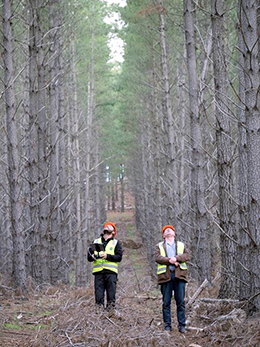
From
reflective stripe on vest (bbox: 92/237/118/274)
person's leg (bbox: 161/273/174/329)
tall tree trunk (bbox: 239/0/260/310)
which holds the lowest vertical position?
A: person's leg (bbox: 161/273/174/329)

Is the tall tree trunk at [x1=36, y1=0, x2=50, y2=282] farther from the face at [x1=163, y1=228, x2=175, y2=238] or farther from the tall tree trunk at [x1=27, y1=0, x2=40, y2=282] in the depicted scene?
the face at [x1=163, y1=228, x2=175, y2=238]

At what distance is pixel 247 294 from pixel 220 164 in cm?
212

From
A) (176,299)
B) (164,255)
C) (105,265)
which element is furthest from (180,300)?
(105,265)

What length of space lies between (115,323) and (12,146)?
4174mm

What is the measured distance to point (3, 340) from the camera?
5.60 m

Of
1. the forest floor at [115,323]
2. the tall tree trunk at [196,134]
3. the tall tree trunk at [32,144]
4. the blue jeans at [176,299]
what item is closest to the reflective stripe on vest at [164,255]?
the blue jeans at [176,299]

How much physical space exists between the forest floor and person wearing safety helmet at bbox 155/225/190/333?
217 millimetres

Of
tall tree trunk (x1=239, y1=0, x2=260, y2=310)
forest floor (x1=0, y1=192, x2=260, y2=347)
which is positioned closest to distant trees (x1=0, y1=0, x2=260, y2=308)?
tall tree trunk (x1=239, y1=0, x2=260, y2=310)

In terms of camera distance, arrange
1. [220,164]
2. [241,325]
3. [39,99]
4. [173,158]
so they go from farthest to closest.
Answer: [173,158]
[39,99]
[220,164]
[241,325]

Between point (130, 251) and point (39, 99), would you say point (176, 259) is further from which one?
point (130, 251)

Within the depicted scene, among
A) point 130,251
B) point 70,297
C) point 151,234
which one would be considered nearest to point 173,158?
point 70,297

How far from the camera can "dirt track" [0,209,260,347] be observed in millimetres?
5039

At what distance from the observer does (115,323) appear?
Answer: 5.82 metres

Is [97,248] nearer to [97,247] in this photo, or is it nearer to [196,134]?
[97,247]
